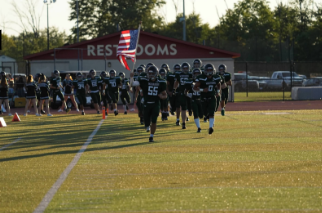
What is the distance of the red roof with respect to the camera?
114 feet

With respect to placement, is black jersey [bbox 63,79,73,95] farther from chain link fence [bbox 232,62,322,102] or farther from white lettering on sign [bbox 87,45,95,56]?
chain link fence [bbox 232,62,322,102]

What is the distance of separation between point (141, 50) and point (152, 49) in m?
0.72

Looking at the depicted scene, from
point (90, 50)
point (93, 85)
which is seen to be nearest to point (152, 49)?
point (90, 50)

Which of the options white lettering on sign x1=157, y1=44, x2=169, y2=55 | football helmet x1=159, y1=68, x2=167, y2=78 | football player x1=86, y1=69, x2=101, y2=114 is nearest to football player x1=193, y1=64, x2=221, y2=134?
football helmet x1=159, y1=68, x2=167, y2=78

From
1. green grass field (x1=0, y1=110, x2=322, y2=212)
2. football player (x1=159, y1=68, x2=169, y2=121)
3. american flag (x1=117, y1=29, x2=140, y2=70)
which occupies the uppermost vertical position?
american flag (x1=117, y1=29, x2=140, y2=70)

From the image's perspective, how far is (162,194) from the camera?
6.83 m

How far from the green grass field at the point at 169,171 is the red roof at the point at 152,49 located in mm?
19879

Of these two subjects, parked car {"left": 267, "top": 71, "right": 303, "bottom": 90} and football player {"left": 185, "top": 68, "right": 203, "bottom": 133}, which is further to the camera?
parked car {"left": 267, "top": 71, "right": 303, "bottom": 90}

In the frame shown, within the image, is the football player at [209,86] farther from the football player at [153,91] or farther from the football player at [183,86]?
the football player at [183,86]

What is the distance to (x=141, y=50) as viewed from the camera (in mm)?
35125

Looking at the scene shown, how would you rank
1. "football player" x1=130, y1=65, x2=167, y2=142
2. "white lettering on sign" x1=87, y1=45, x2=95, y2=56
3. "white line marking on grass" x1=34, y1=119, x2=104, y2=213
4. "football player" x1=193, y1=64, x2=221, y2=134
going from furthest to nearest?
1. "white lettering on sign" x1=87, y1=45, x2=95, y2=56
2. "football player" x1=193, y1=64, x2=221, y2=134
3. "football player" x1=130, y1=65, x2=167, y2=142
4. "white line marking on grass" x1=34, y1=119, x2=104, y2=213

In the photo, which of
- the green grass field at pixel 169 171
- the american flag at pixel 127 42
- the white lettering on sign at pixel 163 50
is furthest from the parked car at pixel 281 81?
the green grass field at pixel 169 171

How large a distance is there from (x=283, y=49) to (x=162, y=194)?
60.1 m

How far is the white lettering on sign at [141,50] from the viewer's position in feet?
114
